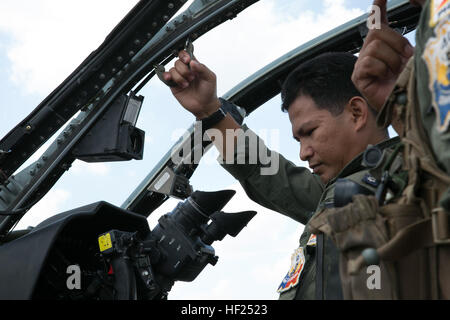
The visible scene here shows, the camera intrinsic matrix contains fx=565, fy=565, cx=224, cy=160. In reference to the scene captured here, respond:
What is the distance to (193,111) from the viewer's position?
2.15 meters

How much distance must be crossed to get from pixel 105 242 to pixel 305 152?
0.74m

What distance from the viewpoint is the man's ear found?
77.1 inches


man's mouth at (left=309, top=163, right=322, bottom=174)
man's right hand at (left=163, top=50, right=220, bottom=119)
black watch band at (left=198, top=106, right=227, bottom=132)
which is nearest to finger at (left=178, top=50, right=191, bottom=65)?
man's right hand at (left=163, top=50, right=220, bottom=119)

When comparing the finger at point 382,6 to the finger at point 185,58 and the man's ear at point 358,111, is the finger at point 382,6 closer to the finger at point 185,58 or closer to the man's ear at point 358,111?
the man's ear at point 358,111

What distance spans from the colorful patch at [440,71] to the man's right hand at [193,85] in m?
1.12

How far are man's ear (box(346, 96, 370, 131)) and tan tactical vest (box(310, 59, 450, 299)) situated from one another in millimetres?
810

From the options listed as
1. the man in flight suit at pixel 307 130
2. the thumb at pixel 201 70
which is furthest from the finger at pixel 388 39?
the thumb at pixel 201 70

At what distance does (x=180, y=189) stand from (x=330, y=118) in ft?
1.96

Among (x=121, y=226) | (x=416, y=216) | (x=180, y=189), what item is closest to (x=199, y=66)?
(x=180, y=189)

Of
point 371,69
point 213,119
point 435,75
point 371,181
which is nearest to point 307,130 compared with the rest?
point 213,119

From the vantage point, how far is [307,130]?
197 cm

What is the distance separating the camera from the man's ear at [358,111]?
1.96 meters

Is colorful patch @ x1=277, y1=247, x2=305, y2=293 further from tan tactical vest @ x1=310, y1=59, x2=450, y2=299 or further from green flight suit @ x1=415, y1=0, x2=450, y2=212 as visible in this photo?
green flight suit @ x1=415, y1=0, x2=450, y2=212
